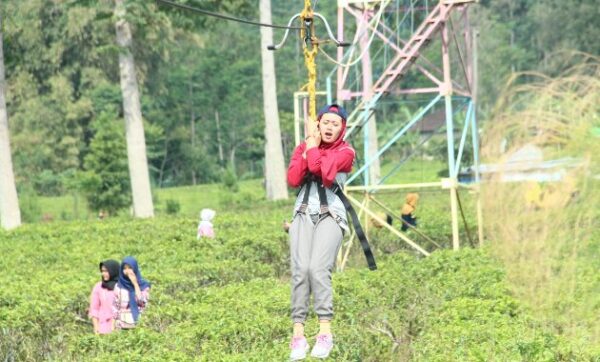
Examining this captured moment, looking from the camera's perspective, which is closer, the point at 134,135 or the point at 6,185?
the point at 6,185

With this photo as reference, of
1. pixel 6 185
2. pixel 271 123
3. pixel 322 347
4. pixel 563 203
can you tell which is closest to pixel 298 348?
pixel 322 347

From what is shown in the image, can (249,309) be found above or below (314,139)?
below

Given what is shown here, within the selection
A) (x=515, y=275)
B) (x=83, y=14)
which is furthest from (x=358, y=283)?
(x=83, y=14)

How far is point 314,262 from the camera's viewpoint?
28.6 ft

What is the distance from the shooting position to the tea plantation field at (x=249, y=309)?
9547 millimetres

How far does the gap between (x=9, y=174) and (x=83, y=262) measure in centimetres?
964

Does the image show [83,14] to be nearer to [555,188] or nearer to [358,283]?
[358,283]

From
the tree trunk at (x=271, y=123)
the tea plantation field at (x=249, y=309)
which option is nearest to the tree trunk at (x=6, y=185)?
the tea plantation field at (x=249, y=309)

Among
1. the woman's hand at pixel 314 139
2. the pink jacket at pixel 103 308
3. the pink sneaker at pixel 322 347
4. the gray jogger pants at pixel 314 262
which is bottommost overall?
the pink jacket at pixel 103 308

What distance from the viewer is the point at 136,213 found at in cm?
3072

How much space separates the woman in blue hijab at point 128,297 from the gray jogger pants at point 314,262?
4.48 meters

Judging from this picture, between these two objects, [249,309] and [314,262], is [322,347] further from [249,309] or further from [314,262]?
[249,309]

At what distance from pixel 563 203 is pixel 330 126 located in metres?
1.79

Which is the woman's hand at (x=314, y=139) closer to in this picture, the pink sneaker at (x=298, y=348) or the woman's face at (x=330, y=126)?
the woman's face at (x=330, y=126)
